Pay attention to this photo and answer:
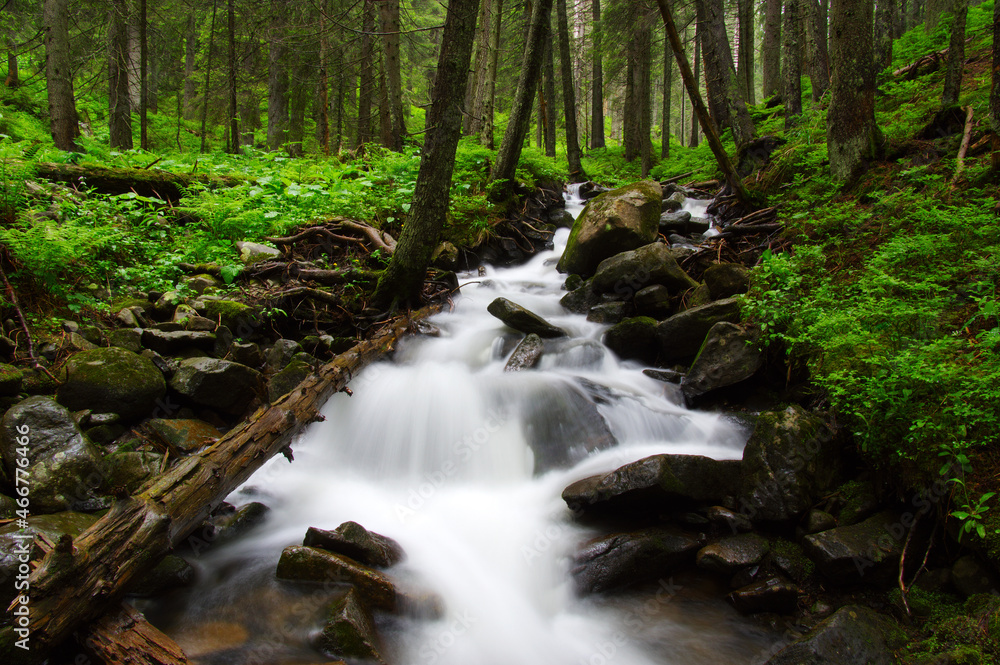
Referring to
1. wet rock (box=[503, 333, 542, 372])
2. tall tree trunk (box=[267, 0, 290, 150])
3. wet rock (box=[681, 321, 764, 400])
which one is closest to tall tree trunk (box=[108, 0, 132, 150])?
tall tree trunk (box=[267, 0, 290, 150])

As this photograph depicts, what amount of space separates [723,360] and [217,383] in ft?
17.1

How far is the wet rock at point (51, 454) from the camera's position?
3.35 m

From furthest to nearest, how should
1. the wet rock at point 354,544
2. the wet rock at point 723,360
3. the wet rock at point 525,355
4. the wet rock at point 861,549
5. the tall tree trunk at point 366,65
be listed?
the tall tree trunk at point 366,65 → the wet rock at point 525,355 → the wet rock at point 723,360 → the wet rock at point 354,544 → the wet rock at point 861,549

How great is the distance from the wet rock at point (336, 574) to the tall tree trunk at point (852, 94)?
27.2 feet

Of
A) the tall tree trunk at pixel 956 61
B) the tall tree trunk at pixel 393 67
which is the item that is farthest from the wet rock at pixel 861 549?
the tall tree trunk at pixel 393 67

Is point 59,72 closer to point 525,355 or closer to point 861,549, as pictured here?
point 525,355

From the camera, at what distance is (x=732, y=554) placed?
369 centimetres

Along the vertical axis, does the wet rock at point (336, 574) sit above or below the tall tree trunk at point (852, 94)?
below

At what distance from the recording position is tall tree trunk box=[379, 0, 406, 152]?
12036mm

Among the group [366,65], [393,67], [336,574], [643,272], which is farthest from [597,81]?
[336,574]

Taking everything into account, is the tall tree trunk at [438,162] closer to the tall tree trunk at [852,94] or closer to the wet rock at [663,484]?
the wet rock at [663,484]

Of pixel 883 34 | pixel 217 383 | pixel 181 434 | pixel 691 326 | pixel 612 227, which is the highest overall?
pixel 883 34

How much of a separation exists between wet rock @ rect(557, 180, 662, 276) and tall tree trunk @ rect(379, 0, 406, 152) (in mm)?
5086

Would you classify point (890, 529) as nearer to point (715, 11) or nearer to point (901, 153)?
point (901, 153)
